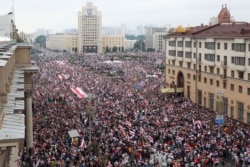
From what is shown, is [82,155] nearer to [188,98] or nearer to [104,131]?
[104,131]

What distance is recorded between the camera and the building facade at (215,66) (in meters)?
47.9

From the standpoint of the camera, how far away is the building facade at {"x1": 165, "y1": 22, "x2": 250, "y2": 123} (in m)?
47.9

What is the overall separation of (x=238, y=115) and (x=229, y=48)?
7.47 metres

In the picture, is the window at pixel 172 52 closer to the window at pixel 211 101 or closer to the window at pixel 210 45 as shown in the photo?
the window at pixel 210 45

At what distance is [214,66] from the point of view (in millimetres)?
54938

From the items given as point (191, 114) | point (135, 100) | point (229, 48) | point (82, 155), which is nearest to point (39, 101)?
point (135, 100)

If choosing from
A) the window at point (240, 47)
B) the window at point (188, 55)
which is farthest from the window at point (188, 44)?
the window at point (240, 47)

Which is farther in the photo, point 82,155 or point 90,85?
point 90,85

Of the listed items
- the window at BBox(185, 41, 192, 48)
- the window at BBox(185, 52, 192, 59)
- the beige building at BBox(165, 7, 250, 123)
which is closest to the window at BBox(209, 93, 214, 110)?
the beige building at BBox(165, 7, 250, 123)

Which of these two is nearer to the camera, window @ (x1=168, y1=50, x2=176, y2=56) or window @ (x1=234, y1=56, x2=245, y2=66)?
window @ (x1=234, y1=56, x2=245, y2=66)

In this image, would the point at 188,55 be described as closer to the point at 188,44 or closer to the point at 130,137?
the point at 188,44

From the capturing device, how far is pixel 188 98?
6344 centimetres

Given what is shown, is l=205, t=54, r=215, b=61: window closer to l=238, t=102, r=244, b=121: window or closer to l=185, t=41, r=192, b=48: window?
l=185, t=41, r=192, b=48: window

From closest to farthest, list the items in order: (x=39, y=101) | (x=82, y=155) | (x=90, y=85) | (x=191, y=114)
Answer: (x=82, y=155), (x=191, y=114), (x=39, y=101), (x=90, y=85)
